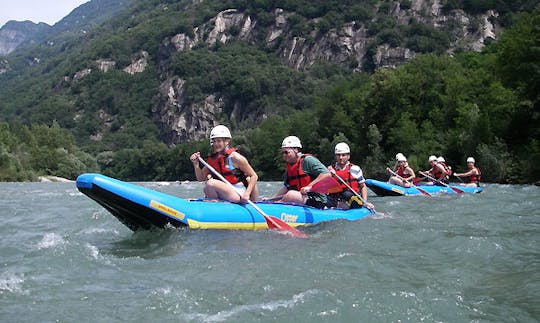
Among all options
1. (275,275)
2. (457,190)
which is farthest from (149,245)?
(457,190)

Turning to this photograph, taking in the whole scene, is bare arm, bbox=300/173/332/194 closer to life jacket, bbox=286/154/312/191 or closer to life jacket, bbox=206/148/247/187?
life jacket, bbox=286/154/312/191

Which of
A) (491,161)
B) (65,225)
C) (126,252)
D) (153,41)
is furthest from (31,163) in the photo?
(153,41)

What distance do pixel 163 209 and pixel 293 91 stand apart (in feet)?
399

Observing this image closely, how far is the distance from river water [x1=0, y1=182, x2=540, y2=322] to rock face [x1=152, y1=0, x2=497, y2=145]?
111572 mm

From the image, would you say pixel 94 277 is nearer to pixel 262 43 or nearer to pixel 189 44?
pixel 262 43

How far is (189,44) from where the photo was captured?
16288cm

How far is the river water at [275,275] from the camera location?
4777mm

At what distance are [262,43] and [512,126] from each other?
126 m

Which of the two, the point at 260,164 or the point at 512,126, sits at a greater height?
the point at 512,126

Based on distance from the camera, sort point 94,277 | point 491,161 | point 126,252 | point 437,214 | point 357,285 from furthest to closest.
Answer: point 491,161 < point 437,214 < point 126,252 < point 94,277 < point 357,285

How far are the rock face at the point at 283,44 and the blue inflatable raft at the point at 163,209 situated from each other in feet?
365

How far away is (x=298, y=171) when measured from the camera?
10336 mm

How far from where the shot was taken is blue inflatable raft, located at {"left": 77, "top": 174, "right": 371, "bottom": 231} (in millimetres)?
7902

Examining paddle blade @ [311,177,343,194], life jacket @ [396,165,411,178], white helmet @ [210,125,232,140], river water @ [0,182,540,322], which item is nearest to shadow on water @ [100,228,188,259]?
river water @ [0,182,540,322]
